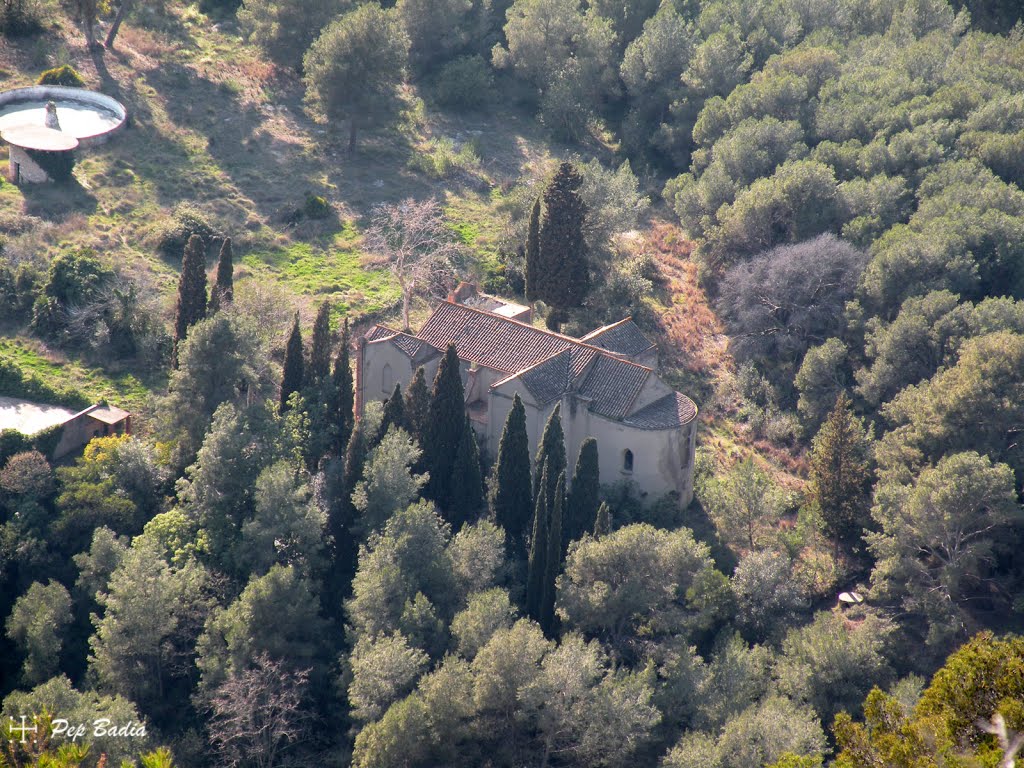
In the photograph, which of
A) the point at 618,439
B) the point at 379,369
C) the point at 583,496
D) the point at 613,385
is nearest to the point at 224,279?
the point at 379,369

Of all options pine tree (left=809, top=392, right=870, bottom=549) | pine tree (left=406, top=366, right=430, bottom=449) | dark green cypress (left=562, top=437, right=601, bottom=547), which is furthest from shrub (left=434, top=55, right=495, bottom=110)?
pine tree (left=809, top=392, right=870, bottom=549)

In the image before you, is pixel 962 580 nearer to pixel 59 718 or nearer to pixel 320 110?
pixel 59 718

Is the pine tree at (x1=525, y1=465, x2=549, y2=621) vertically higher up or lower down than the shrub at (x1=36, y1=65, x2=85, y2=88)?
lower down

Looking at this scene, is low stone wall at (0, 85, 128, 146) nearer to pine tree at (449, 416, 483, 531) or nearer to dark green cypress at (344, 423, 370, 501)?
dark green cypress at (344, 423, 370, 501)

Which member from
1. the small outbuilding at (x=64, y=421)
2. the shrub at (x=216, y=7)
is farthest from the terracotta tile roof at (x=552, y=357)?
the shrub at (x=216, y=7)

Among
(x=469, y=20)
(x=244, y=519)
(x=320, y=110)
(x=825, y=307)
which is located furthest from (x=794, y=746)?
(x=469, y=20)
